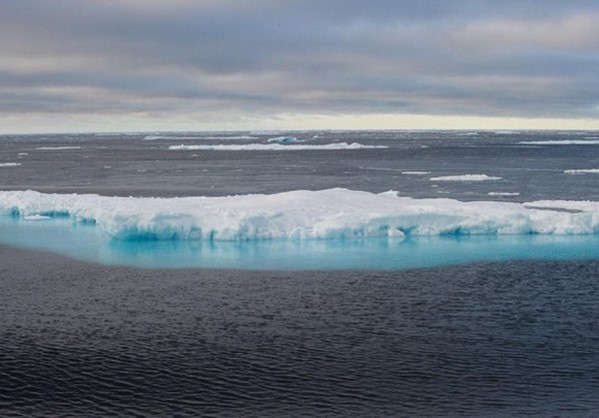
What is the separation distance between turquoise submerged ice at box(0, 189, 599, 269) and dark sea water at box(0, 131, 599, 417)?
1.30 metres

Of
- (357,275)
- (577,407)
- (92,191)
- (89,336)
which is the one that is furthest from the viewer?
(92,191)

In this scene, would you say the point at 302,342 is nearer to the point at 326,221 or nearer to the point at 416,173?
the point at 326,221

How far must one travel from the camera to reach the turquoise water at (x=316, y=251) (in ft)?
66.8

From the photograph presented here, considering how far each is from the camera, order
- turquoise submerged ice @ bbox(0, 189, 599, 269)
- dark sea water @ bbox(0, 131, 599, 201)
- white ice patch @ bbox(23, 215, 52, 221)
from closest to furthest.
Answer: turquoise submerged ice @ bbox(0, 189, 599, 269) < white ice patch @ bbox(23, 215, 52, 221) < dark sea water @ bbox(0, 131, 599, 201)

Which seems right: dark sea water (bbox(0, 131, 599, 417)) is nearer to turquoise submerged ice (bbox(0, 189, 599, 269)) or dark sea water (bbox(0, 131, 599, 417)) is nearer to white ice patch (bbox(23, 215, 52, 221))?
turquoise submerged ice (bbox(0, 189, 599, 269))

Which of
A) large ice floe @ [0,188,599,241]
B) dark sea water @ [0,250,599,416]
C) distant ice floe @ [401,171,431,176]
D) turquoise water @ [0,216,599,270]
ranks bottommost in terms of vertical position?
dark sea water @ [0,250,599,416]

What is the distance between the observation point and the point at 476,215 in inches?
952

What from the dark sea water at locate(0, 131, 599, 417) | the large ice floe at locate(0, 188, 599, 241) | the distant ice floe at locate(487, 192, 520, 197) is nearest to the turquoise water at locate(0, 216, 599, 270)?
the large ice floe at locate(0, 188, 599, 241)

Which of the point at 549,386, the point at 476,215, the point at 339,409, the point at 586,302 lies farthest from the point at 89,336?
the point at 476,215

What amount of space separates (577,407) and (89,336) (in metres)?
8.12

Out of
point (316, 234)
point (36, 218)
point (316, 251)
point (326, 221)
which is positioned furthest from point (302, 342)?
point (36, 218)

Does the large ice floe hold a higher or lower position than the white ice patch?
higher

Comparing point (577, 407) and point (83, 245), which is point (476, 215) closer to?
point (83, 245)

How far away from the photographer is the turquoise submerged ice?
69.1ft
